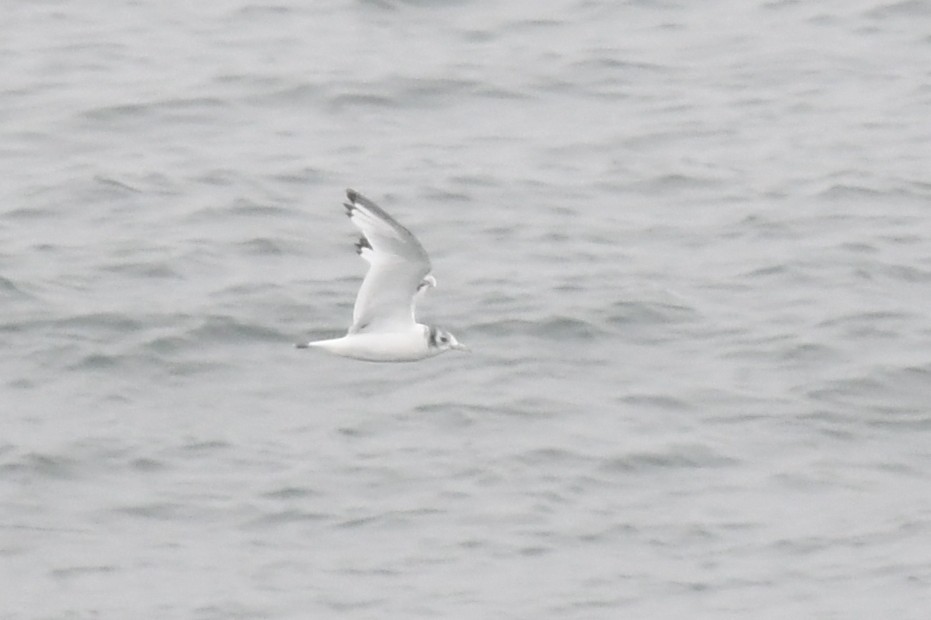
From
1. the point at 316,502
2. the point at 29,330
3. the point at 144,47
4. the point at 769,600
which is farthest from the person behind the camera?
the point at 144,47

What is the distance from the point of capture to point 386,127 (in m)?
19.2

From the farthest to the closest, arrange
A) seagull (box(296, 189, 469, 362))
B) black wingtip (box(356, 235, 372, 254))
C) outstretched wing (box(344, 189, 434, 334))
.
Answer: black wingtip (box(356, 235, 372, 254)), seagull (box(296, 189, 469, 362)), outstretched wing (box(344, 189, 434, 334))

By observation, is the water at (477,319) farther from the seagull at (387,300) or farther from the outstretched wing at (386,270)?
the outstretched wing at (386,270)

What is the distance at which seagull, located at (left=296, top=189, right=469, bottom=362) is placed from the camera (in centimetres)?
1139

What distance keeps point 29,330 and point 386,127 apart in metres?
4.87

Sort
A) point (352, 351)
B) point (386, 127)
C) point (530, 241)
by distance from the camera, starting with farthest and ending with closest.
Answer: point (386, 127) → point (530, 241) → point (352, 351)

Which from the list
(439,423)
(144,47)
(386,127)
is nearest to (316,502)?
(439,423)

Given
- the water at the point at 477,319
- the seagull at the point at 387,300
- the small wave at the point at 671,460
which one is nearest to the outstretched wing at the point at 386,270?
the seagull at the point at 387,300

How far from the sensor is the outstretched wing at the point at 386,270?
1126cm

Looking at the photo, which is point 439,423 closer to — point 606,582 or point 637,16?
point 606,582

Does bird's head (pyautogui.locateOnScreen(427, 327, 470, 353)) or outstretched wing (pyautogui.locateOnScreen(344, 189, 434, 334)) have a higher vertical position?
outstretched wing (pyautogui.locateOnScreen(344, 189, 434, 334))

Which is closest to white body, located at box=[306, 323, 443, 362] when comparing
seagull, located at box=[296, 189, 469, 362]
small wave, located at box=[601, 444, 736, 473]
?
seagull, located at box=[296, 189, 469, 362]

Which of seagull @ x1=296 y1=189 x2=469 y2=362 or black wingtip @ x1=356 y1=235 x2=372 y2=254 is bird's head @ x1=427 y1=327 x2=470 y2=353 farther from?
black wingtip @ x1=356 y1=235 x2=372 y2=254

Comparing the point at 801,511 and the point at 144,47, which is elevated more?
the point at 144,47
